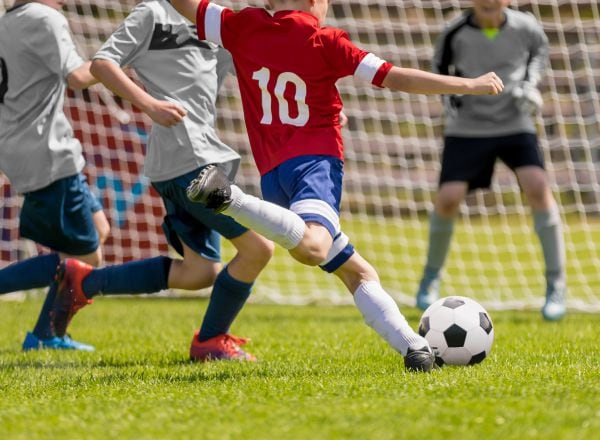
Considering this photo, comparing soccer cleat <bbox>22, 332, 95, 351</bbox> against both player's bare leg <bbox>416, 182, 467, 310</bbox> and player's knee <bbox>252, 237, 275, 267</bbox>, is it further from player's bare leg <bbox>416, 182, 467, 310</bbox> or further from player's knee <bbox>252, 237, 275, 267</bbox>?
player's bare leg <bbox>416, 182, 467, 310</bbox>

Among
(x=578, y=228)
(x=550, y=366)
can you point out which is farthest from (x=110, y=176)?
(x=578, y=228)

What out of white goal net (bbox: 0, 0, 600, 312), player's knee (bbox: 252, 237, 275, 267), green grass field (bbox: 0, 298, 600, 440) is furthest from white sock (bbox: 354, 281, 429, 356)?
white goal net (bbox: 0, 0, 600, 312)

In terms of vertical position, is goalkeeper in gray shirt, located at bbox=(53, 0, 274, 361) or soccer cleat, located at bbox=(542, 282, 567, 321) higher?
goalkeeper in gray shirt, located at bbox=(53, 0, 274, 361)

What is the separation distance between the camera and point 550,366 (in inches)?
141

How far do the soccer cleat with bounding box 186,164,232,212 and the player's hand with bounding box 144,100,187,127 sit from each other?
18.9 inches

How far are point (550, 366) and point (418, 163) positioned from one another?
5.26 m

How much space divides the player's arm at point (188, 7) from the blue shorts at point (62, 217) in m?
1.27

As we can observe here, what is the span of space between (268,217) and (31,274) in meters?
1.83

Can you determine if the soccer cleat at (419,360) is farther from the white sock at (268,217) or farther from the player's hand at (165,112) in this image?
the player's hand at (165,112)

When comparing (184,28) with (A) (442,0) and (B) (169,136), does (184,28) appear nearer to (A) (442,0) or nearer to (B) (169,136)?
(B) (169,136)

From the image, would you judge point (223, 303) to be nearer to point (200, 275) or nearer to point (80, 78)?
point (200, 275)

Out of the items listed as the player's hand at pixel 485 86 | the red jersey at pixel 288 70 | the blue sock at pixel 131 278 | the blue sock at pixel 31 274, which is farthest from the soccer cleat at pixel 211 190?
the blue sock at pixel 31 274

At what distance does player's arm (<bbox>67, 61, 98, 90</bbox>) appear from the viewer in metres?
4.48

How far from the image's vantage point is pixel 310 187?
11.4ft
